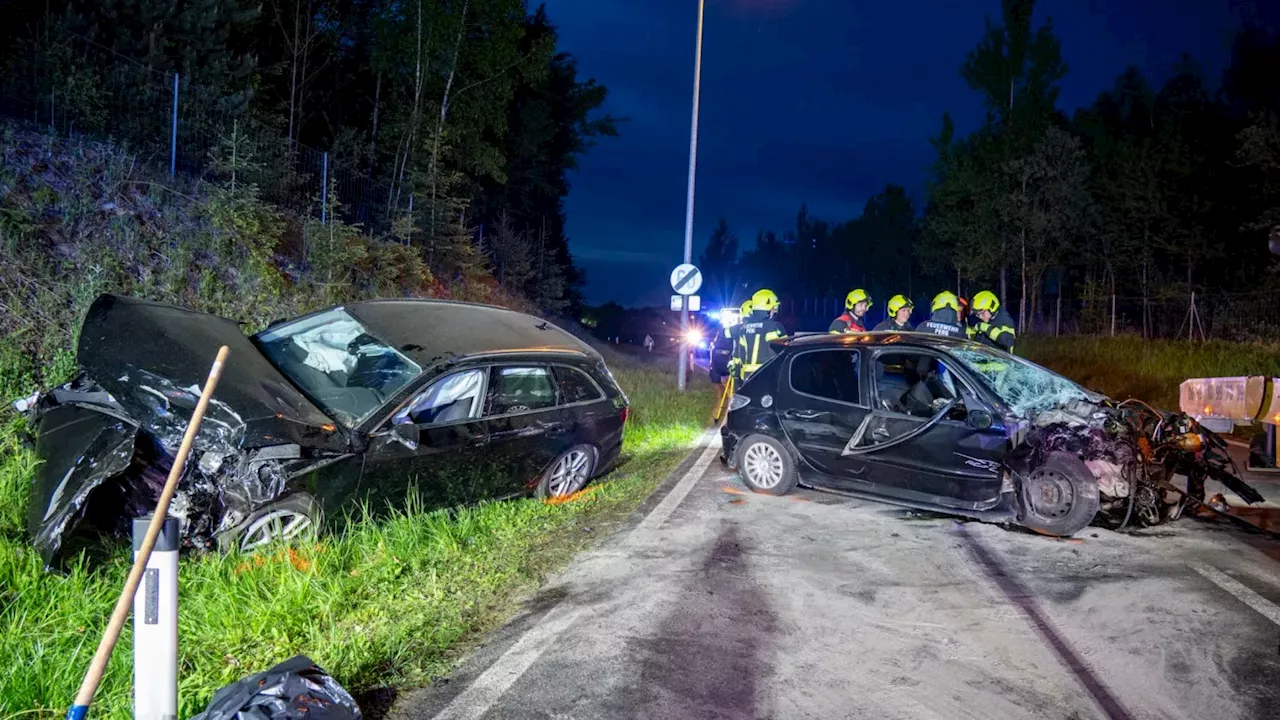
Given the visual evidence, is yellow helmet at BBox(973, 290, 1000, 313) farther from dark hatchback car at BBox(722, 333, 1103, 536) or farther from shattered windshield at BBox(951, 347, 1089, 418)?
shattered windshield at BBox(951, 347, 1089, 418)

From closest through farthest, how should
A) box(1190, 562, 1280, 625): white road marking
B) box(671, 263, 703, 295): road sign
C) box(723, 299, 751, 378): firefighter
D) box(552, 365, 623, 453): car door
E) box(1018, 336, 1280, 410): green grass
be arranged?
box(1190, 562, 1280, 625): white road marking
box(552, 365, 623, 453): car door
box(723, 299, 751, 378): firefighter
box(1018, 336, 1280, 410): green grass
box(671, 263, 703, 295): road sign

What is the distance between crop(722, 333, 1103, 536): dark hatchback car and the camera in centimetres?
594

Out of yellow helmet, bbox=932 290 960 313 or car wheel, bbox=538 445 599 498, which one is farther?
yellow helmet, bbox=932 290 960 313

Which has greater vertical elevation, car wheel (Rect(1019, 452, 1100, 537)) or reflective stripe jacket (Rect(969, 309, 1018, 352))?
reflective stripe jacket (Rect(969, 309, 1018, 352))

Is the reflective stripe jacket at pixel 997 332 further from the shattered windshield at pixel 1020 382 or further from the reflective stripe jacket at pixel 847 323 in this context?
the shattered windshield at pixel 1020 382

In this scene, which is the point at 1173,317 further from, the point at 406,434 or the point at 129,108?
the point at 129,108

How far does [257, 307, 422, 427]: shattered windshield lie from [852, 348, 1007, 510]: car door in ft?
11.9

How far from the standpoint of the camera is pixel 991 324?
10070mm

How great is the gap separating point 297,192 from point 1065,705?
47.6 ft

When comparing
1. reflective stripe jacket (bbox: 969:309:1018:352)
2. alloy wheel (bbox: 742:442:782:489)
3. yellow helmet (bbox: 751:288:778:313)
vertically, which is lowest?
alloy wheel (bbox: 742:442:782:489)

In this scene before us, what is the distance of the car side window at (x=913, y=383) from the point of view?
661 centimetres

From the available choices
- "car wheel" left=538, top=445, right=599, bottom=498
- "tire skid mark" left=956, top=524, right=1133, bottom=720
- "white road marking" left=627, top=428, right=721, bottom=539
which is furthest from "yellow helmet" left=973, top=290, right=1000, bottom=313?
"car wheel" left=538, top=445, right=599, bottom=498

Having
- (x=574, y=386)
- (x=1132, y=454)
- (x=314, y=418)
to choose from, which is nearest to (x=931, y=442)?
(x=1132, y=454)

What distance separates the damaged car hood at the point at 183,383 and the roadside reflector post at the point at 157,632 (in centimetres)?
206
